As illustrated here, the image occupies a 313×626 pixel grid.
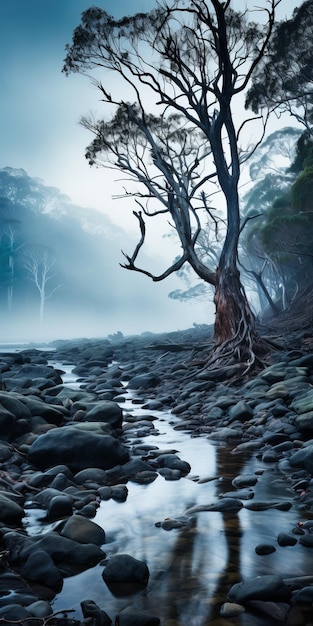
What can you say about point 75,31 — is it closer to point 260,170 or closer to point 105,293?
point 260,170

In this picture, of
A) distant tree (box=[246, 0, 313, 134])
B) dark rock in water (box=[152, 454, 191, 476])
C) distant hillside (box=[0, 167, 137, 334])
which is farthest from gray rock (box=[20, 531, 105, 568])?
distant hillside (box=[0, 167, 137, 334])

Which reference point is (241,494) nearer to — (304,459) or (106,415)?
(304,459)

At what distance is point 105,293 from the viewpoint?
8388 centimetres

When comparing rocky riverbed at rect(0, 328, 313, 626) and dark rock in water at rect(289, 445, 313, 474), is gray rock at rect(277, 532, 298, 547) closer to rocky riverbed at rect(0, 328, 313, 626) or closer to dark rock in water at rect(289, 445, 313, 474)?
rocky riverbed at rect(0, 328, 313, 626)

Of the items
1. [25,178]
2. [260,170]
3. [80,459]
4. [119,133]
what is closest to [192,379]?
[80,459]

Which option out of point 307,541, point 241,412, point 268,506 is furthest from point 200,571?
point 241,412

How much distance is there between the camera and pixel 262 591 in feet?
8.07

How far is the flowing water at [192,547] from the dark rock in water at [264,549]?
33mm

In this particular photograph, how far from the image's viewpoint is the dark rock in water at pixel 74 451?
15.8ft

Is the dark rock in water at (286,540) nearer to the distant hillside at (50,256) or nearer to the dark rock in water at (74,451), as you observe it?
the dark rock in water at (74,451)

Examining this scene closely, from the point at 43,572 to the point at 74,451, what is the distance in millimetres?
2157

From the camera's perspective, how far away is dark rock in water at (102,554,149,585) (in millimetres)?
2730

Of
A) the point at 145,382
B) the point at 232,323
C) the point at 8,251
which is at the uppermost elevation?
the point at 8,251

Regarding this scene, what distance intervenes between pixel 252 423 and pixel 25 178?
68.8 meters
